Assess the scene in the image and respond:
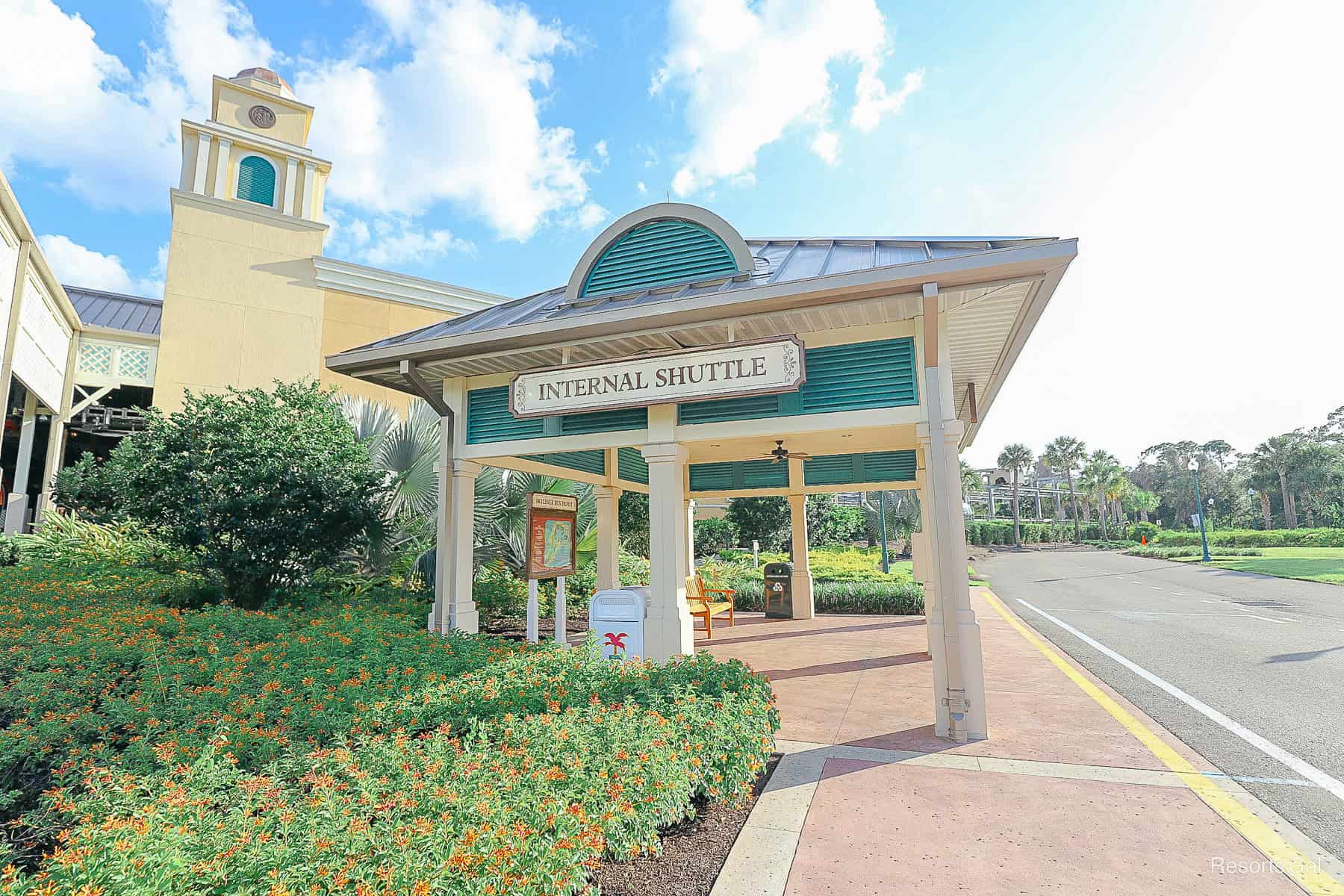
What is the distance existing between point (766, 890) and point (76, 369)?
76.6 ft

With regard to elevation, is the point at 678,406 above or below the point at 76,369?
below

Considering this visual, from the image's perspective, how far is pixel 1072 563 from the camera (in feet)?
116

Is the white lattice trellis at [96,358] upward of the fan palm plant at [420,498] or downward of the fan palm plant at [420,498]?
upward

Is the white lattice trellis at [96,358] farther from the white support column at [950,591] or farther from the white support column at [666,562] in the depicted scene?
the white support column at [950,591]

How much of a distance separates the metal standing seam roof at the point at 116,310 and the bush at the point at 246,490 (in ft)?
54.9

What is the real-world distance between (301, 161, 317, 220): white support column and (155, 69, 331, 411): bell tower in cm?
4

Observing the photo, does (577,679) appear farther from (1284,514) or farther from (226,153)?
(1284,514)

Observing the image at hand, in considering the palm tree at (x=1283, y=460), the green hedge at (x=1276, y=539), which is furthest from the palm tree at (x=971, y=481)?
the palm tree at (x=1283, y=460)

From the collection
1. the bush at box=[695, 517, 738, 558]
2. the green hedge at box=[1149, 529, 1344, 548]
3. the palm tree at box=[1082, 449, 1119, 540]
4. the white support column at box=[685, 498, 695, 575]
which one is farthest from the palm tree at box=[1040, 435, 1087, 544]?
the white support column at box=[685, 498, 695, 575]

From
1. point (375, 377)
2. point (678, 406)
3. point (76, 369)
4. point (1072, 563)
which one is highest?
point (76, 369)

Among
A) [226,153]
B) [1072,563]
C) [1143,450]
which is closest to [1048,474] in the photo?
[1143,450]

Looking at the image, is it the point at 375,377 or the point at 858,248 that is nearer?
the point at 858,248

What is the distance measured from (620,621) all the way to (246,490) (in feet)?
19.5

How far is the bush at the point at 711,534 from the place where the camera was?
31898mm
